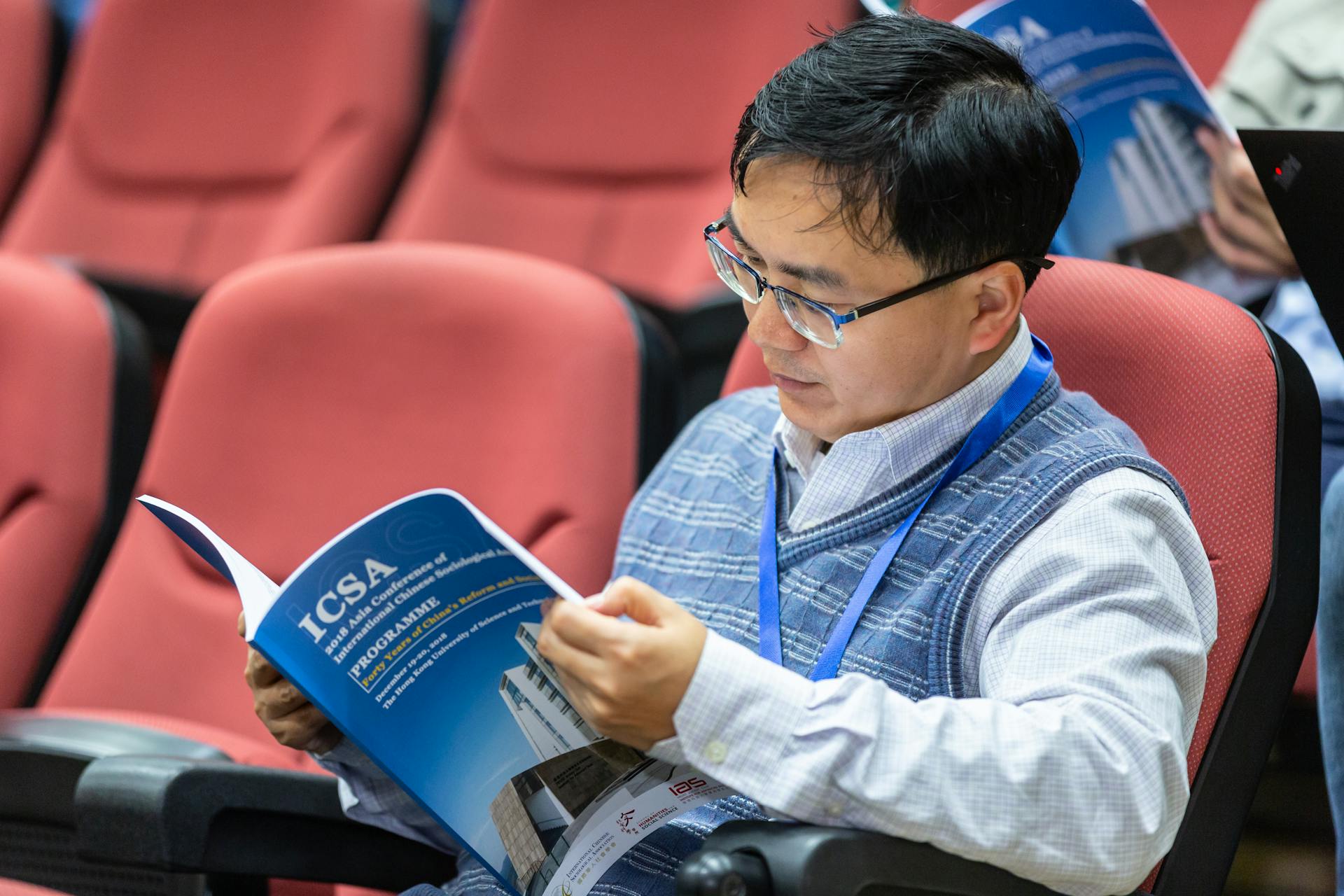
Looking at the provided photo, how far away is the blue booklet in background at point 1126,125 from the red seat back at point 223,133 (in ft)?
4.87

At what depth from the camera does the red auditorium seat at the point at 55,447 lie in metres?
1.53

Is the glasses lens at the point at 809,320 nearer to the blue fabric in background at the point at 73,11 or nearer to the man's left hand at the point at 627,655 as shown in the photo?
the man's left hand at the point at 627,655

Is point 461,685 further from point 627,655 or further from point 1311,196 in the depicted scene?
point 1311,196

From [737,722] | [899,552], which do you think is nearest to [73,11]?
[899,552]

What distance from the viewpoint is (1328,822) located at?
1640mm

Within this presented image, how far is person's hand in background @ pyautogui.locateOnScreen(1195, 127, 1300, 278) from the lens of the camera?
1.30 m

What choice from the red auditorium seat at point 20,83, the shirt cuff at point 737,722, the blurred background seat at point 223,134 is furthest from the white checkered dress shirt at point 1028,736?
the red auditorium seat at point 20,83

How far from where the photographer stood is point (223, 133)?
267 centimetres

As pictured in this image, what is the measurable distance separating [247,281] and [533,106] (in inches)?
41.6

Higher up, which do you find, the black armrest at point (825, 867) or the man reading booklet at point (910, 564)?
the man reading booklet at point (910, 564)

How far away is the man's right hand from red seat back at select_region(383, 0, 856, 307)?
4.03 ft

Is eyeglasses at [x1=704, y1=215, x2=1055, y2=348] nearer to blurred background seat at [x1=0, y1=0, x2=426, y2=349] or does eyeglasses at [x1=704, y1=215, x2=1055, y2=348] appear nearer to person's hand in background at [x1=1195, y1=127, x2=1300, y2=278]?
person's hand in background at [x1=1195, y1=127, x2=1300, y2=278]

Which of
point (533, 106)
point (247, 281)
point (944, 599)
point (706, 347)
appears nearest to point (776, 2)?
point (533, 106)

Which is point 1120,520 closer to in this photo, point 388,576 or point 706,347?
point 388,576
